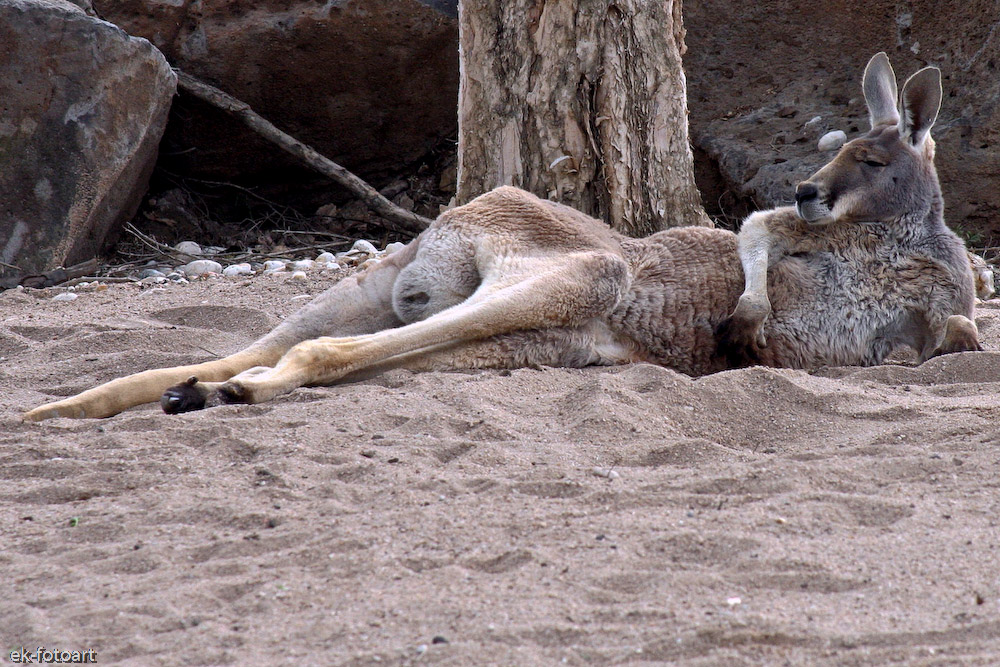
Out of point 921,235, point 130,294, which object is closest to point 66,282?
point 130,294

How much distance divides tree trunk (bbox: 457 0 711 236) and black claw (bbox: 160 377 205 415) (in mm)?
2629

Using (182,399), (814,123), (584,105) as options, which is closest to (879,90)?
(584,105)

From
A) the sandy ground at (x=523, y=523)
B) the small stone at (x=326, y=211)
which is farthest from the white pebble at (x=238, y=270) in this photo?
the sandy ground at (x=523, y=523)

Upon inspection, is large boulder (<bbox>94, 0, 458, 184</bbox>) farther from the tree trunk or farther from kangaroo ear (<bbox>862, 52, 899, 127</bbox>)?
kangaroo ear (<bbox>862, 52, 899, 127</bbox>)

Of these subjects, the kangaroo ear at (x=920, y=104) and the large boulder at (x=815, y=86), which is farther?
the large boulder at (x=815, y=86)

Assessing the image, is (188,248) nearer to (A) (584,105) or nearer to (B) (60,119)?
(B) (60,119)

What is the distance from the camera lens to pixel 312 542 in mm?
2582

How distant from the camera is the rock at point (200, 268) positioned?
7273mm

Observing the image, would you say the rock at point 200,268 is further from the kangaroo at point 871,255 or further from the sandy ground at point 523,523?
the kangaroo at point 871,255

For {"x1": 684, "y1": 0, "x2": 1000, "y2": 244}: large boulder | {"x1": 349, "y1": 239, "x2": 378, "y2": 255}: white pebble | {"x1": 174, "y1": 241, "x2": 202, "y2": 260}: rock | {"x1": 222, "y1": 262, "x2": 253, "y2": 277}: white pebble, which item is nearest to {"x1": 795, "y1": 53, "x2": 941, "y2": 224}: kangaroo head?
{"x1": 684, "y1": 0, "x2": 1000, "y2": 244}: large boulder

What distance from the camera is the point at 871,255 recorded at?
4.73 m

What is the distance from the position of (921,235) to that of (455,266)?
7.18ft

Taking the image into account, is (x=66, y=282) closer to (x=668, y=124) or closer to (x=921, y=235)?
(x=668, y=124)

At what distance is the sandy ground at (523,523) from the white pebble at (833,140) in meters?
3.87
